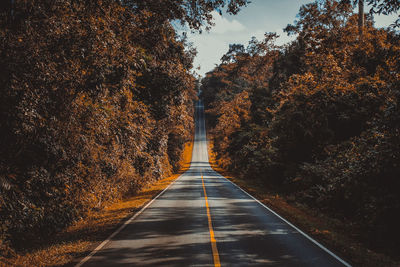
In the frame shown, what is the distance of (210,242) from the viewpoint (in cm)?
740

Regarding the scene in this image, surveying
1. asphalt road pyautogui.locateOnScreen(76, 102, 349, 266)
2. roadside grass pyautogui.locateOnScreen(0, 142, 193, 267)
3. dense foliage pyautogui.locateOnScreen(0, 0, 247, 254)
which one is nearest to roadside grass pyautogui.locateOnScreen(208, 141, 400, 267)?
asphalt road pyautogui.locateOnScreen(76, 102, 349, 266)

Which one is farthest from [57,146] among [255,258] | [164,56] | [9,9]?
[164,56]

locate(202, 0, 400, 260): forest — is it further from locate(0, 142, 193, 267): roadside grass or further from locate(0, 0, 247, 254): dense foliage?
locate(0, 142, 193, 267): roadside grass

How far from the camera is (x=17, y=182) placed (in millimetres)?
7375

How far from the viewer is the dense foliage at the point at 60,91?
6.07 meters

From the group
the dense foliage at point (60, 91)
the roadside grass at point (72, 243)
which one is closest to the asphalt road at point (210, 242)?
the roadside grass at point (72, 243)

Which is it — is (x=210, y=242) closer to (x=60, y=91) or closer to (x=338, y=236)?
(x=338, y=236)

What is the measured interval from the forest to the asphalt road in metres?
2.77

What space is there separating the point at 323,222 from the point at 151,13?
10142mm

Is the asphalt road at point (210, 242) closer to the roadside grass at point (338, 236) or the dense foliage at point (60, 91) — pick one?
the roadside grass at point (338, 236)

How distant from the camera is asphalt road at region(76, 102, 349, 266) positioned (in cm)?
614

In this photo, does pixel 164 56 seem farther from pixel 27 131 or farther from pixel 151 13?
pixel 27 131

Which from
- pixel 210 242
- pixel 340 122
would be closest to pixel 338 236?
pixel 210 242

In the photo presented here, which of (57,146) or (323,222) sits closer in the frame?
(57,146)
